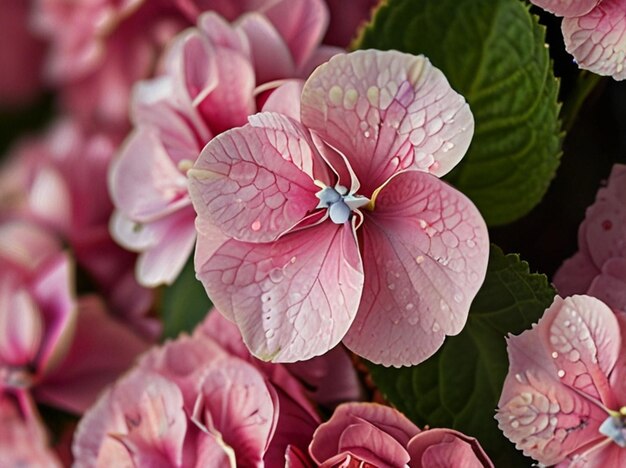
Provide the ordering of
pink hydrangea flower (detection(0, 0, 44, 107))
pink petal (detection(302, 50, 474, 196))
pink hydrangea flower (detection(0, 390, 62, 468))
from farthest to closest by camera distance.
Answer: pink hydrangea flower (detection(0, 0, 44, 107)) → pink hydrangea flower (detection(0, 390, 62, 468)) → pink petal (detection(302, 50, 474, 196))

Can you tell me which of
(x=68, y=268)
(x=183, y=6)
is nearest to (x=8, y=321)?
(x=68, y=268)

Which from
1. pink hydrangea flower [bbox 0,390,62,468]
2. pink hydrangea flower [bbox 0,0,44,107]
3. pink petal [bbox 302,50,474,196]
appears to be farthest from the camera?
pink hydrangea flower [bbox 0,0,44,107]

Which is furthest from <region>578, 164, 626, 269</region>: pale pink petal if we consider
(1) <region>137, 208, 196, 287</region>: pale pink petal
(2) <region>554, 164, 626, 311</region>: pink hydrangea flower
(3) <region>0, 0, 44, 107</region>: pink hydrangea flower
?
(3) <region>0, 0, 44, 107</region>: pink hydrangea flower

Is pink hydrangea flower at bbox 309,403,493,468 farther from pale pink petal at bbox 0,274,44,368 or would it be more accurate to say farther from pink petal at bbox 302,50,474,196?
pale pink petal at bbox 0,274,44,368

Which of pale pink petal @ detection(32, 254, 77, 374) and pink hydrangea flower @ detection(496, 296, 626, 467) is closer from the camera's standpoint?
pink hydrangea flower @ detection(496, 296, 626, 467)

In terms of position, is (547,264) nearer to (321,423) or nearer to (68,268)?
(321,423)

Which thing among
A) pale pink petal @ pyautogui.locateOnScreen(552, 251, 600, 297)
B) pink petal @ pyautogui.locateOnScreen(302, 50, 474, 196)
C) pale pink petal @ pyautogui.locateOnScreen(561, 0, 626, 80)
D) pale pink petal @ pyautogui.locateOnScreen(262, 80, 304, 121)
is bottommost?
pale pink petal @ pyautogui.locateOnScreen(552, 251, 600, 297)
